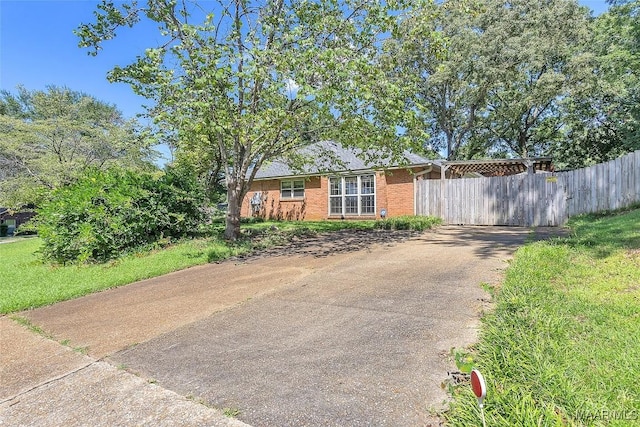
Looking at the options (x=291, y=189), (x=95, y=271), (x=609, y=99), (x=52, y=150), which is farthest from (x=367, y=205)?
(x=609, y=99)

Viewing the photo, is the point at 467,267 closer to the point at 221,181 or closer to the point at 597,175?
the point at 597,175

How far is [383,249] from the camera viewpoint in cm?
859

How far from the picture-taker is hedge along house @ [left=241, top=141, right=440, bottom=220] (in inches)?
617

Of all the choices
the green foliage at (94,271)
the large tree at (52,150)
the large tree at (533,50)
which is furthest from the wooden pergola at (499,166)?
the large tree at (52,150)

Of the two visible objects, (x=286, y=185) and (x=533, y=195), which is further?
(x=286, y=185)

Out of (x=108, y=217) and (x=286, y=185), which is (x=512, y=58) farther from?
(x=108, y=217)

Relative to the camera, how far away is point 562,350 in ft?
8.80

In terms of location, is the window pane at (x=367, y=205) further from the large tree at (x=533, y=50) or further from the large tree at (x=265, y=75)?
the large tree at (x=533, y=50)

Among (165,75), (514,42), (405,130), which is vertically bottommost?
(405,130)

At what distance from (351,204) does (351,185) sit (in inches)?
37.4

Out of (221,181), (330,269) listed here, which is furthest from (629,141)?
(221,181)

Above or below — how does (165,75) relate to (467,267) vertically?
above

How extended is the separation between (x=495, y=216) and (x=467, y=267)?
351 inches

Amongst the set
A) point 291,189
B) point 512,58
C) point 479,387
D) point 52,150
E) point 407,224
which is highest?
point 512,58
